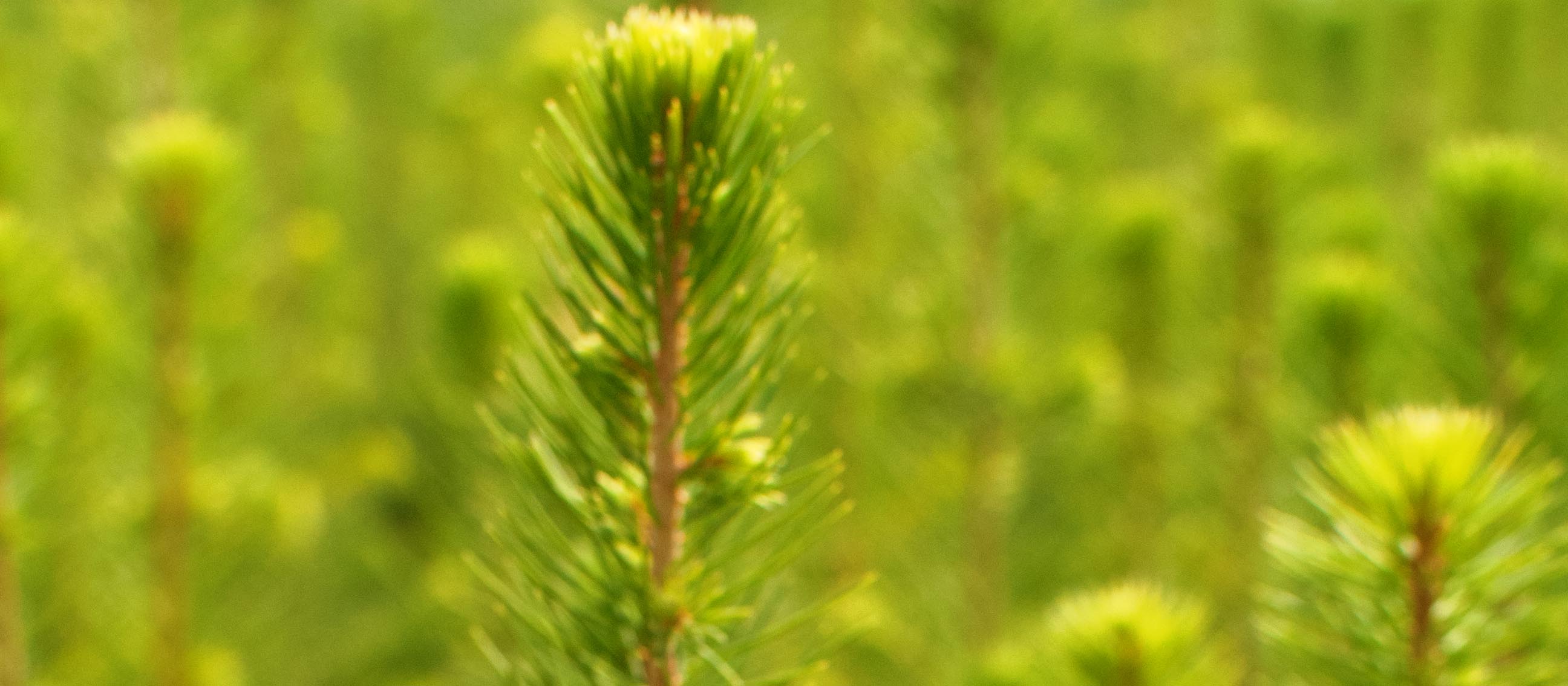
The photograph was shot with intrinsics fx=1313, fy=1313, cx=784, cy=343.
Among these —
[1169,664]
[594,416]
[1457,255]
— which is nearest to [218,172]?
[594,416]

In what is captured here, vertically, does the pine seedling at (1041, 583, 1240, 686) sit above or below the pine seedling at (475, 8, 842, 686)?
below

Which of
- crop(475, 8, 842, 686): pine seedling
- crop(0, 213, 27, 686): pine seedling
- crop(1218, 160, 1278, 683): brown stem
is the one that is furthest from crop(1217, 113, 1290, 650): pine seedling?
crop(0, 213, 27, 686): pine seedling

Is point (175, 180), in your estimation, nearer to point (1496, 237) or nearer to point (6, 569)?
point (6, 569)

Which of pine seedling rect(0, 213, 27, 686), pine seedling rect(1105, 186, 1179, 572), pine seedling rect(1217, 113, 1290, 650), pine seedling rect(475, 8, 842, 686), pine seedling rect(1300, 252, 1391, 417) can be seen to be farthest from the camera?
pine seedling rect(1105, 186, 1179, 572)

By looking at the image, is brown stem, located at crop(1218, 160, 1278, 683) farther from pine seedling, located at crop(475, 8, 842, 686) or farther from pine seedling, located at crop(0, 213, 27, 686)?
pine seedling, located at crop(0, 213, 27, 686)

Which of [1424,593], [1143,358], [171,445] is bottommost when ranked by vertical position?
[1424,593]

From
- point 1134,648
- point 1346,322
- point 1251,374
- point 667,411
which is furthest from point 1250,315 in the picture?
point 667,411

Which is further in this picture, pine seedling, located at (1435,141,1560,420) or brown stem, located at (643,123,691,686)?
pine seedling, located at (1435,141,1560,420)
